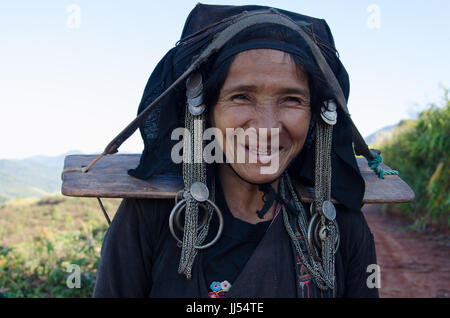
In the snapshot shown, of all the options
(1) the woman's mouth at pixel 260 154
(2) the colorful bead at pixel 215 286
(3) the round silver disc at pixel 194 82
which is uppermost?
(3) the round silver disc at pixel 194 82

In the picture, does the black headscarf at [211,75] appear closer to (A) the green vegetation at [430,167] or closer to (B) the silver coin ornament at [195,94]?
(B) the silver coin ornament at [195,94]

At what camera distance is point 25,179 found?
13531 mm

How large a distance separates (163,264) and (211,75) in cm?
75

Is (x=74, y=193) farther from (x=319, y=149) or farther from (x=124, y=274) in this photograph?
(x=319, y=149)

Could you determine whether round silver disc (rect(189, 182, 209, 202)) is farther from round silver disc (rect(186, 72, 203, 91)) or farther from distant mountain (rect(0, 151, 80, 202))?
distant mountain (rect(0, 151, 80, 202))

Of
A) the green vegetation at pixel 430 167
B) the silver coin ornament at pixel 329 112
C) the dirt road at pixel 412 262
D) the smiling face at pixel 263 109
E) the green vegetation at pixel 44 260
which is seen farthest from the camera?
the green vegetation at pixel 430 167

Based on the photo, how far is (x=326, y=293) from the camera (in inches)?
62.1

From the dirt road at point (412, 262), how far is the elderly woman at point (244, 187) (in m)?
4.38

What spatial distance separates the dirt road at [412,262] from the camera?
5680 mm

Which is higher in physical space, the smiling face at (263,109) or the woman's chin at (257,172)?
the smiling face at (263,109)

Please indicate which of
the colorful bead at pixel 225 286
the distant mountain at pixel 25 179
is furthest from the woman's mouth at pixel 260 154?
the distant mountain at pixel 25 179

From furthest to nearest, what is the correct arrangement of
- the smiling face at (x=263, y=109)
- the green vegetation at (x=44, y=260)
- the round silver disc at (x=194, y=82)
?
the green vegetation at (x=44, y=260), the round silver disc at (x=194, y=82), the smiling face at (x=263, y=109)

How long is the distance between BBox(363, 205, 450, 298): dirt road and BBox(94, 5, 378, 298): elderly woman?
4381mm
